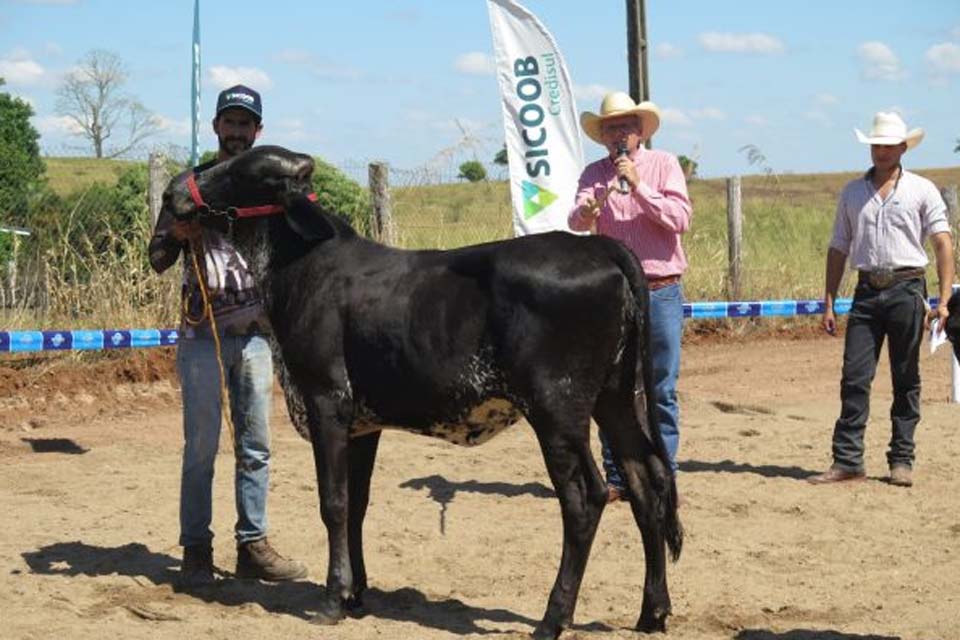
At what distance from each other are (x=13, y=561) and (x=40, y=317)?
632 centimetres

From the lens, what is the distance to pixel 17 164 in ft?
69.1

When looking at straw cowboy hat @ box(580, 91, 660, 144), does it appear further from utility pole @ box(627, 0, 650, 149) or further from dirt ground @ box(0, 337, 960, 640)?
utility pole @ box(627, 0, 650, 149)

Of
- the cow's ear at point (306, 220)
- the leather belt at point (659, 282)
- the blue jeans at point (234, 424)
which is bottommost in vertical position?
the blue jeans at point (234, 424)

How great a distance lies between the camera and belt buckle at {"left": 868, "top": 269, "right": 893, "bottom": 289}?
9.15 meters

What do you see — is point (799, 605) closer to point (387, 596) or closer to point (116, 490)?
point (387, 596)

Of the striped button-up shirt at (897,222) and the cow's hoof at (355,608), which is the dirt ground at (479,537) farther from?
the striped button-up shirt at (897,222)

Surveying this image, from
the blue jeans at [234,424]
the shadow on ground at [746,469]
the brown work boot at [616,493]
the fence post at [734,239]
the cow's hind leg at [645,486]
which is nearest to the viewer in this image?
the cow's hind leg at [645,486]

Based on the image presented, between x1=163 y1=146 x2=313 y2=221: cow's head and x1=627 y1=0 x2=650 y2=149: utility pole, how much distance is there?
1079cm

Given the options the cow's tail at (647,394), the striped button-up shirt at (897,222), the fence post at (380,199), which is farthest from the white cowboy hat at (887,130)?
the fence post at (380,199)

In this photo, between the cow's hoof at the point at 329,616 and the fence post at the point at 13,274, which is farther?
the fence post at the point at 13,274

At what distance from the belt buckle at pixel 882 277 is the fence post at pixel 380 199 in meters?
7.17

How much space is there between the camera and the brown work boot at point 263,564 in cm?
709

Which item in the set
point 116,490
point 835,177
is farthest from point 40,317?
point 835,177

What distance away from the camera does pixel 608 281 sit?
6.01 metres
